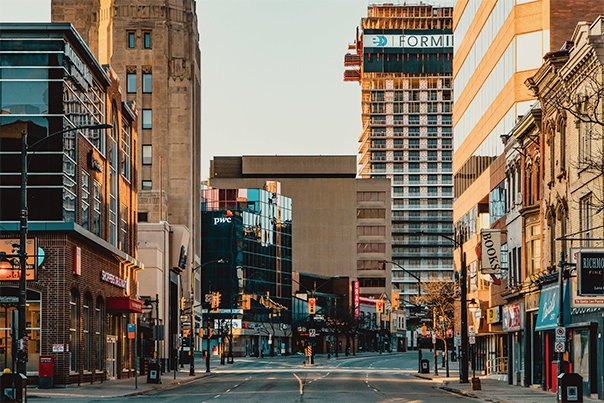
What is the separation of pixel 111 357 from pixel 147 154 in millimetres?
55512

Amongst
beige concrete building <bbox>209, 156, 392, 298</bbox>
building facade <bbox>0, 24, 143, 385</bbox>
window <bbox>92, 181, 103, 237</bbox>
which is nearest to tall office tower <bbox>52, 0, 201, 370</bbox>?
window <bbox>92, 181, 103, 237</bbox>

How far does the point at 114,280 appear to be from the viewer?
179 feet

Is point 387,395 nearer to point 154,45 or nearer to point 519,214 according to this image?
point 519,214

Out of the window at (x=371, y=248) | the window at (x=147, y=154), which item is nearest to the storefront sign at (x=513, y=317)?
the window at (x=147, y=154)

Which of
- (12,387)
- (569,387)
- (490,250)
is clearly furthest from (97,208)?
(569,387)

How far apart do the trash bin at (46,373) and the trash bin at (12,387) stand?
1339 cm

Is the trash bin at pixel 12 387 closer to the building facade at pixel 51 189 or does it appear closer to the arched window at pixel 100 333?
the building facade at pixel 51 189

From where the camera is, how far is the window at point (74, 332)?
45594mm

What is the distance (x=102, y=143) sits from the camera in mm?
52344

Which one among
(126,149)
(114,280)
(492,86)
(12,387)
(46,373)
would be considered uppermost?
(492,86)

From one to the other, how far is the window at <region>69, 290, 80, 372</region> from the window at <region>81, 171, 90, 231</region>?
368cm

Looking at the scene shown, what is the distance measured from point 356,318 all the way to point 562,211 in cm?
11686

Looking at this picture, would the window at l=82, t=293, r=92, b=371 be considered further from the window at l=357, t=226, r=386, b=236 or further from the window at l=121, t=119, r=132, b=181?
the window at l=357, t=226, r=386, b=236

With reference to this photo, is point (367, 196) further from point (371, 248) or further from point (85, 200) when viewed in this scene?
point (85, 200)
